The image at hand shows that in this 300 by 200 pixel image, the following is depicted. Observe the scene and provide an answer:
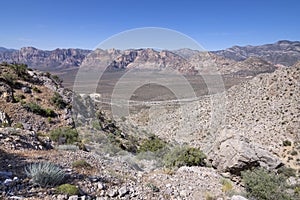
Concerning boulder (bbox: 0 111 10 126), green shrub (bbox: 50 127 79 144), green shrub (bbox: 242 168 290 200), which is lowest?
green shrub (bbox: 50 127 79 144)

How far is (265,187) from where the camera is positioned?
25.5ft

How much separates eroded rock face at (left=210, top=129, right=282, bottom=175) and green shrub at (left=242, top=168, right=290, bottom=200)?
7.56 feet

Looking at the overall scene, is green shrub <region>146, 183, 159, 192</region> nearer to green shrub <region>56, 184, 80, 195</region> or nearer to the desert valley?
the desert valley

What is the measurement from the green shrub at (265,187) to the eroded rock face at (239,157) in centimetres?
230

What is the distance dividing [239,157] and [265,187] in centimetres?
322

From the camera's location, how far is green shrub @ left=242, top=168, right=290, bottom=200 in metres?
7.46

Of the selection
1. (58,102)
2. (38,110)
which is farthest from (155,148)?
(38,110)

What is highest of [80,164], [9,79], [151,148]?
[9,79]

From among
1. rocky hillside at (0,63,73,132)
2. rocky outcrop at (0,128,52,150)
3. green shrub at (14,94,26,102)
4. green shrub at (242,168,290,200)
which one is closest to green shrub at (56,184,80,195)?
rocky outcrop at (0,128,52,150)

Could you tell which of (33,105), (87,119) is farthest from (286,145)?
(33,105)

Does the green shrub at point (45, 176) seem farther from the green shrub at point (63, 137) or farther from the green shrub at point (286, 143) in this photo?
the green shrub at point (286, 143)

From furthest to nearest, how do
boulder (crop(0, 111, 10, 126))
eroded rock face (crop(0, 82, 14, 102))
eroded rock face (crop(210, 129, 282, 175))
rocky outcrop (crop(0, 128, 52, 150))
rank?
1. eroded rock face (crop(0, 82, 14, 102))
2. boulder (crop(0, 111, 10, 126))
3. eroded rock face (crop(210, 129, 282, 175))
4. rocky outcrop (crop(0, 128, 52, 150))

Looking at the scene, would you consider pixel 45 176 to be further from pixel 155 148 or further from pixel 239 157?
pixel 155 148

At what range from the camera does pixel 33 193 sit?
4.55 metres
